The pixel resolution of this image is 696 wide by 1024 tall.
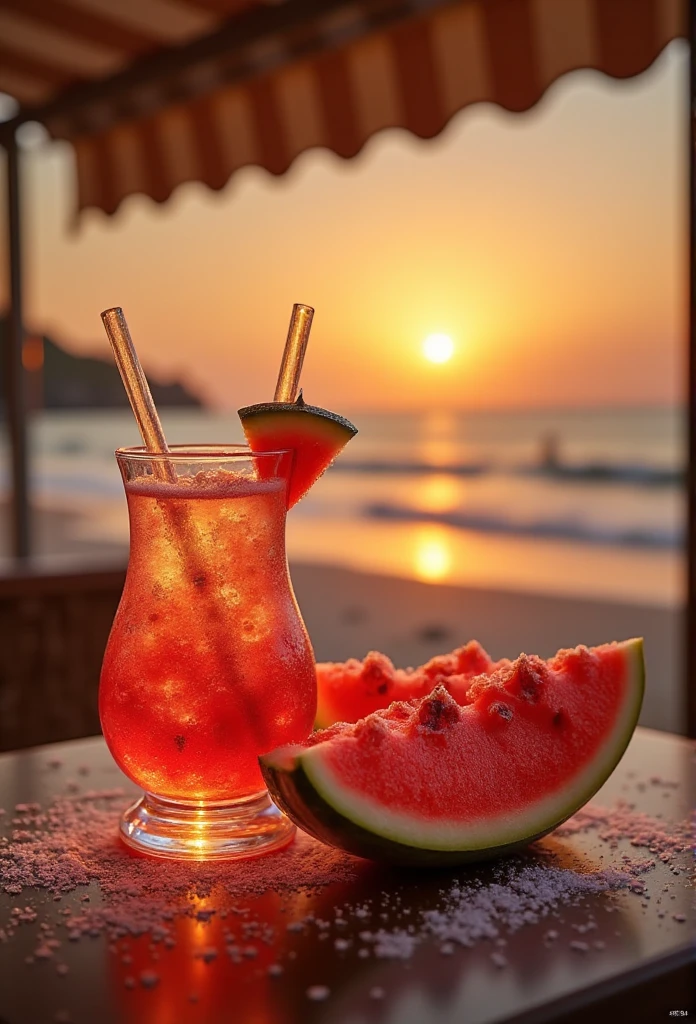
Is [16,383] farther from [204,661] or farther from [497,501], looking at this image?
[497,501]

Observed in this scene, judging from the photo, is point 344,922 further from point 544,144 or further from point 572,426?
point 544,144

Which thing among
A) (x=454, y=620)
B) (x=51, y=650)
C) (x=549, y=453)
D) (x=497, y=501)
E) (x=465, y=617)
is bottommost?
(x=454, y=620)

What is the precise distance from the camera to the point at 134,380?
1019 mm

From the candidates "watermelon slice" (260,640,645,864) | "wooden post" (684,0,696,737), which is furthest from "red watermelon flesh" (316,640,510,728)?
"wooden post" (684,0,696,737)

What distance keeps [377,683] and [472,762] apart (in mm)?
222

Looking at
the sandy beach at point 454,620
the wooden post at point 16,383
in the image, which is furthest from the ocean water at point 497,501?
the wooden post at point 16,383

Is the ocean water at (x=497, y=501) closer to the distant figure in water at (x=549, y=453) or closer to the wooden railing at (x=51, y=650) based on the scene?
the distant figure in water at (x=549, y=453)

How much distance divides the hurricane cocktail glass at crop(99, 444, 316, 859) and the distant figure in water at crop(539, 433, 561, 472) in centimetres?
1427

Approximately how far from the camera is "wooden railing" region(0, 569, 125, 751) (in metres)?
2.91

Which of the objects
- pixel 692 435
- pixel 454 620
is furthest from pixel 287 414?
pixel 454 620

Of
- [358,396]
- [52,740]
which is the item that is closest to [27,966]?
[52,740]

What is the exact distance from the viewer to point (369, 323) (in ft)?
48.9

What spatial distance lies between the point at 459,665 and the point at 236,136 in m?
3.08

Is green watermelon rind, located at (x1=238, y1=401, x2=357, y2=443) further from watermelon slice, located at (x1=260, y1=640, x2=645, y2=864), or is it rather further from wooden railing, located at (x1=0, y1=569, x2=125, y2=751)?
wooden railing, located at (x1=0, y1=569, x2=125, y2=751)
